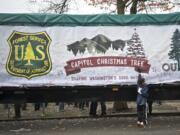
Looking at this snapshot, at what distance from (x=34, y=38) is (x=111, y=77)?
2.77 metres

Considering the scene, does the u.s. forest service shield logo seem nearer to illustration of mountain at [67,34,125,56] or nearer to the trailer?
the trailer

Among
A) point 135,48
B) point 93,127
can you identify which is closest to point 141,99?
point 135,48

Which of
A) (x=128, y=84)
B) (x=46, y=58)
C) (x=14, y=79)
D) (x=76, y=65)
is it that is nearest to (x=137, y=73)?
(x=128, y=84)

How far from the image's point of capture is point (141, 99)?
49.3ft

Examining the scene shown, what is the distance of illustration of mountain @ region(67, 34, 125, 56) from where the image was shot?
14.8 metres

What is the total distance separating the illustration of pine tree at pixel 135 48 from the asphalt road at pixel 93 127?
2417 millimetres

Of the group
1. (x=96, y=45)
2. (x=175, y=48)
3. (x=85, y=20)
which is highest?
(x=85, y=20)

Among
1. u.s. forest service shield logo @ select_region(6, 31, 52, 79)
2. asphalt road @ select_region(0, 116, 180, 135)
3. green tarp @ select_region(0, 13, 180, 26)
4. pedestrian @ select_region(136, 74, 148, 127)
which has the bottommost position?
asphalt road @ select_region(0, 116, 180, 135)

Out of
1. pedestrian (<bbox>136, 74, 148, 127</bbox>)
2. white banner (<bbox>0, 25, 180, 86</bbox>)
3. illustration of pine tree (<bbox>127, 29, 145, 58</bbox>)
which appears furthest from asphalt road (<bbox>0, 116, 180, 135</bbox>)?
illustration of pine tree (<bbox>127, 29, 145, 58</bbox>)

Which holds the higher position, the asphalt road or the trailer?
the trailer

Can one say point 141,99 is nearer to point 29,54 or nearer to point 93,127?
point 93,127

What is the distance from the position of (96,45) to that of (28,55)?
2199mm

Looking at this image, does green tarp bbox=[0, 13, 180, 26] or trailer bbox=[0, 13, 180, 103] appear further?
green tarp bbox=[0, 13, 180, 26]

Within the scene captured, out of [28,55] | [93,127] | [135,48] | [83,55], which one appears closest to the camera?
[28,55]
